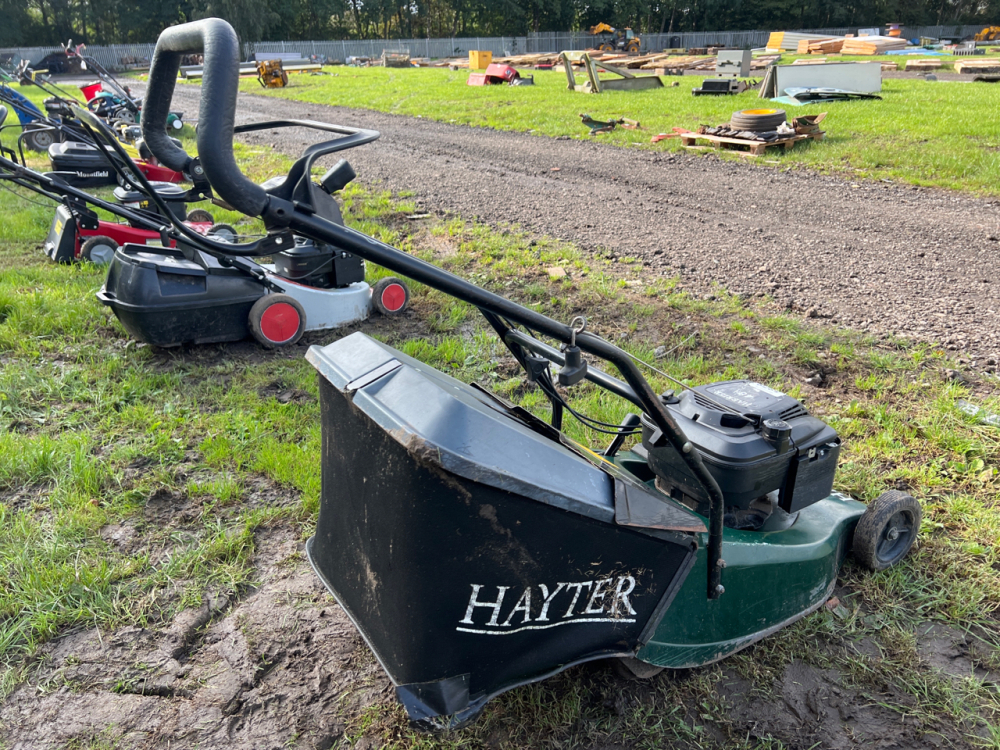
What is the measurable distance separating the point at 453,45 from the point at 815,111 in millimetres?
35343

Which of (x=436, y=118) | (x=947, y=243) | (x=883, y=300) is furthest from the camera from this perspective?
(x=436, y=118)

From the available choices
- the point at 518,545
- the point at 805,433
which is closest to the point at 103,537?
the point at 518,545

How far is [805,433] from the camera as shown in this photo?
181cm

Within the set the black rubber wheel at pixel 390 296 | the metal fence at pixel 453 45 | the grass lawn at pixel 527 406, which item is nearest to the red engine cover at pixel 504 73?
the grass lawn at pixel 527 406

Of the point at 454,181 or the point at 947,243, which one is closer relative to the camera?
the point at 947,243

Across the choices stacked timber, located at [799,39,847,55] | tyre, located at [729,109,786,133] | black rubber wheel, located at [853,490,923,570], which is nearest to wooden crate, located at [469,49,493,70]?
stacked timber, located at [799,39,847,55]

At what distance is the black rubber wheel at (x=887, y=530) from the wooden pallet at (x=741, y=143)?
7.28 metres

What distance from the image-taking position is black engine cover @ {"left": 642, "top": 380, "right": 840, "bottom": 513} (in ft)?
5.63

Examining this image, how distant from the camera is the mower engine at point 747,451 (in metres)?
1.72

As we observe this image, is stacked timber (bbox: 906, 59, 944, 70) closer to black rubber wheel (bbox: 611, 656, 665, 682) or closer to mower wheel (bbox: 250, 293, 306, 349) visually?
mower wheel (bbox: 250, 293, 306, 349)

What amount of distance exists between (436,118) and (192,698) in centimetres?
1252

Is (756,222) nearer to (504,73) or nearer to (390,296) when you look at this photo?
(390,296)

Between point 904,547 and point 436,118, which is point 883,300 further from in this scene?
point 436,118

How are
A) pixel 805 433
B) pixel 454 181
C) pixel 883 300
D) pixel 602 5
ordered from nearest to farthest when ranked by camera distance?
pixel 805 433 < pixel 883 300 < pixel 454 181 < pixel 602 5
